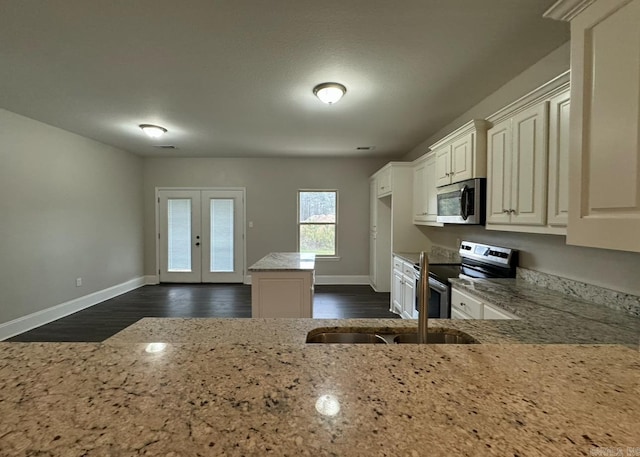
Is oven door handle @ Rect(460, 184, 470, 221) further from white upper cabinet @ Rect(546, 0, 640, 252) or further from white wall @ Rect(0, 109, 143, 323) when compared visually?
white wall @ Rect(0, 109, 143, 323)

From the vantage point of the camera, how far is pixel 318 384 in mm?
621

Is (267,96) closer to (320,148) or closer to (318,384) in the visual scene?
(320,148)

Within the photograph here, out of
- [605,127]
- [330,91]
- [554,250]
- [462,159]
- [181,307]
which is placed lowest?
[181,307]

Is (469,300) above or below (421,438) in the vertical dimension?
below

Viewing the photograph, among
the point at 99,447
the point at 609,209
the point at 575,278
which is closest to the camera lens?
the point at 99,447

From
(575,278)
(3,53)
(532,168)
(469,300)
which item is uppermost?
(3,53)

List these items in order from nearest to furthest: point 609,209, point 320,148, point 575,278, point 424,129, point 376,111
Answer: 1. point 609,209
2. point 575,278
3. point 376,111
4. point 424,129
5. point 320,148

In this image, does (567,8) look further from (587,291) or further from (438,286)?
(438,286)

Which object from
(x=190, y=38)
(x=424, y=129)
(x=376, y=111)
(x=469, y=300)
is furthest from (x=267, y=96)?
(x=469, y=300)

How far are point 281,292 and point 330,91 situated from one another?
1.97m

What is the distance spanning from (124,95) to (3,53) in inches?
34.0

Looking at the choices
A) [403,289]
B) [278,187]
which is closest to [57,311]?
[278,187]

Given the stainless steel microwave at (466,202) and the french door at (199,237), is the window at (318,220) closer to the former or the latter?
the french door at (199,237)

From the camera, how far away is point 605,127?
3.69 feet
